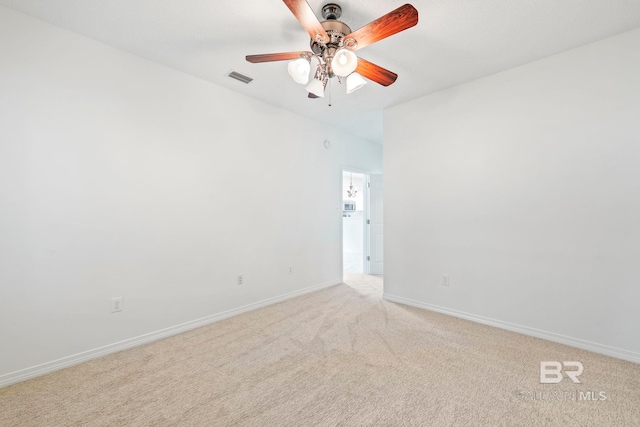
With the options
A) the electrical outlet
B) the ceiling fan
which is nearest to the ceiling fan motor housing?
the ceiling fan

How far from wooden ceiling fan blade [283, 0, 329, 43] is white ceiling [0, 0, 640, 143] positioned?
328mm

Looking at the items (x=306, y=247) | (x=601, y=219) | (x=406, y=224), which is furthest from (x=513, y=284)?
(x=306, y=247)

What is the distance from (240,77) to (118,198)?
169 cm

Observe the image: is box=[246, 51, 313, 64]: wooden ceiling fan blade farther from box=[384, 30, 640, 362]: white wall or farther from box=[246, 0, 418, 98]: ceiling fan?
box=[384, 30, 640, 362]: white wall

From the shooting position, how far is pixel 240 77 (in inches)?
114

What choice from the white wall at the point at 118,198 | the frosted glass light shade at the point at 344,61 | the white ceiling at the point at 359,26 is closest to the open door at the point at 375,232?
the white wall at the point at 118,198

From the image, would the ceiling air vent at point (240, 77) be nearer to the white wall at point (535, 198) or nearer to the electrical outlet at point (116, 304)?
the white wall at point (535, 198)

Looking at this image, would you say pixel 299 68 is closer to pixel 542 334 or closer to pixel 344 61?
pixel 344 61

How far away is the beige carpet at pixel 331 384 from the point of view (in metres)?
1.58

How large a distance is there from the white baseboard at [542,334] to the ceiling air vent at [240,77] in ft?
10.7

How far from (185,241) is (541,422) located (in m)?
3.08

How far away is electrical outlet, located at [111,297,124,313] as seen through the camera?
2.36 meters

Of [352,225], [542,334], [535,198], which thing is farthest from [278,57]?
[352,225]

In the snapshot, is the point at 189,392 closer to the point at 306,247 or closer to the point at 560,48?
the point at 306,247
